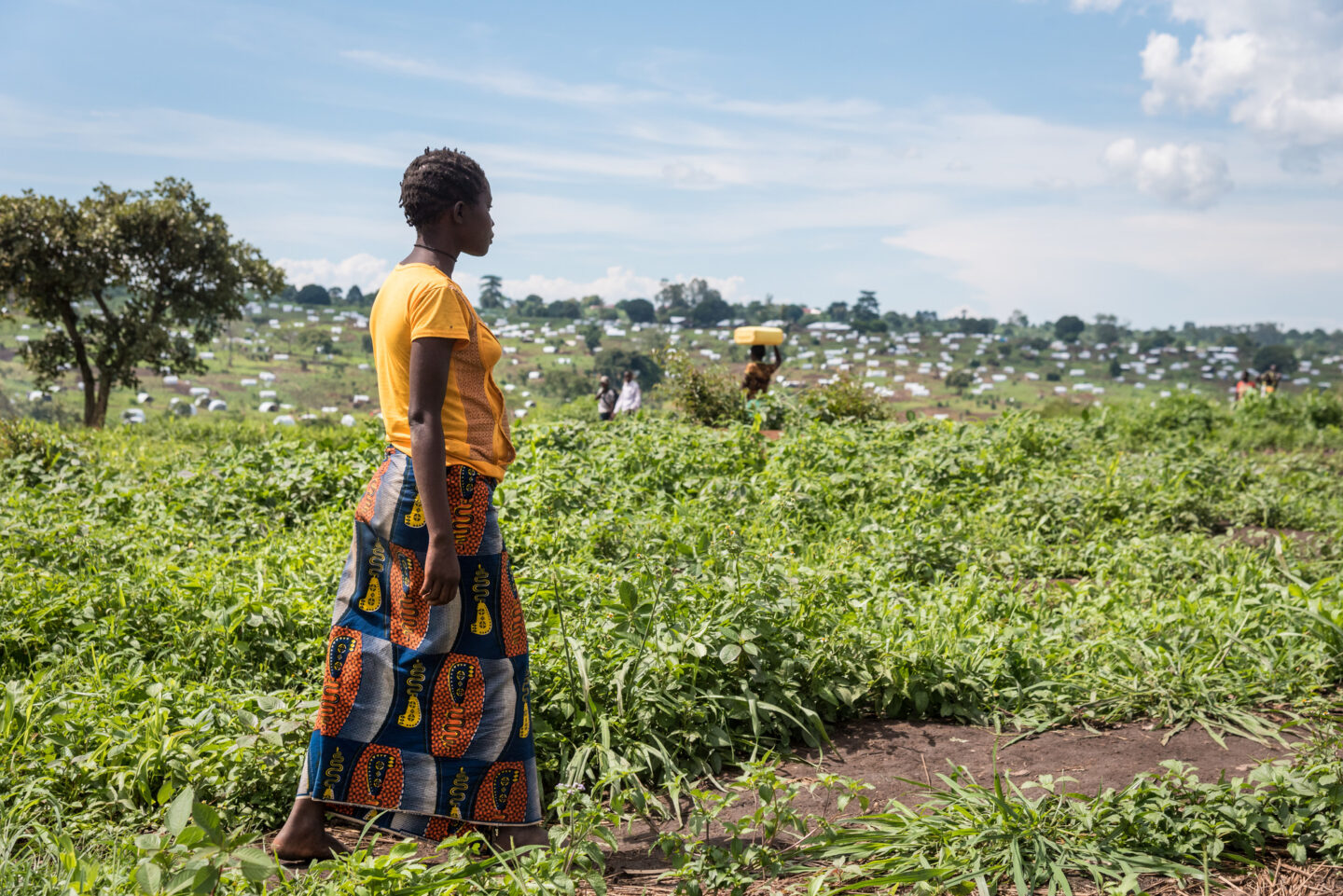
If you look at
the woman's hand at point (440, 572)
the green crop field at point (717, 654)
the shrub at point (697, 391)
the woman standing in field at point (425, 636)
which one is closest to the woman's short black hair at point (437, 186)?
the woman standing in field at point (425, 636)

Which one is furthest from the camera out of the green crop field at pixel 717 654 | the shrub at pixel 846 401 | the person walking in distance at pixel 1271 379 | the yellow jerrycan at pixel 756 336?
the person walking in distance at pixel 1271 379

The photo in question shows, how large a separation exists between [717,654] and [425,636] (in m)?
1.05

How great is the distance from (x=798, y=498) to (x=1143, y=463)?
10.3 feet

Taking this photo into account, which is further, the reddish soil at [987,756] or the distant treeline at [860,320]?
the distant treeline at [860,320]

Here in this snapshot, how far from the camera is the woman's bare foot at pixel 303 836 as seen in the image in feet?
7.36

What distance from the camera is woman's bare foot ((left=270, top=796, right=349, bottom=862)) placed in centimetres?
224

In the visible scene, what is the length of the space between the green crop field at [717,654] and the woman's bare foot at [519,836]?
8 centimetres

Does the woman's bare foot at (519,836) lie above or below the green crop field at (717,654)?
below

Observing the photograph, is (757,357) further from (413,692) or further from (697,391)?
(413,692)

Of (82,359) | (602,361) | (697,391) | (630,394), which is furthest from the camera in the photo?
(602,361)

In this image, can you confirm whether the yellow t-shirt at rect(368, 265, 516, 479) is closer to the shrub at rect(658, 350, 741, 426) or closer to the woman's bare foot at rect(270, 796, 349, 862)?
the woman's bare foot at rect(270, 796, 349, 862)

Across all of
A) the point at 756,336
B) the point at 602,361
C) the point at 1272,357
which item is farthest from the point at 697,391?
the point at 1272,357

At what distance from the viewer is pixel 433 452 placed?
7.18 feet

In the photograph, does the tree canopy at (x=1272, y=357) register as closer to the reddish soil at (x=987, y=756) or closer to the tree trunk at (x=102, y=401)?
the tree trunk at (x=102, y=401)
